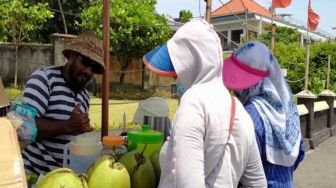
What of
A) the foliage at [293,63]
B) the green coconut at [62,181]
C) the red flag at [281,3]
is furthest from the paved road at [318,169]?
the foliage at [293,63]

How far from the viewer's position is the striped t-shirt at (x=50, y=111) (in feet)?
6.76

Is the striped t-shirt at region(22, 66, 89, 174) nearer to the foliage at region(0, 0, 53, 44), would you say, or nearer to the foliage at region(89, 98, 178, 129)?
the foliage at region(89, 98, 178, 129)

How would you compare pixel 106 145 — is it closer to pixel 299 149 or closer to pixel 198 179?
pixel 198 179

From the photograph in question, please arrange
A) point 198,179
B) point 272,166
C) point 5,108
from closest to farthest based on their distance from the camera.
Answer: point 198,179 < point 5,108 < point 272,166

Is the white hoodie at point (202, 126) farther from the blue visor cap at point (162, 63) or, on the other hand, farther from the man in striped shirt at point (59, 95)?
the man in striped shirt at point (59, 95)

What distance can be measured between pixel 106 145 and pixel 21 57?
1197 centimetres

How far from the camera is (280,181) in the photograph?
191 centimetres

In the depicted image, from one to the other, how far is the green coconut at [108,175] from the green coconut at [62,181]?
6cm

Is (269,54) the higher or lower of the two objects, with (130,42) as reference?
lower

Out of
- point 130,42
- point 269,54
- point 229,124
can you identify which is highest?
point 130,42

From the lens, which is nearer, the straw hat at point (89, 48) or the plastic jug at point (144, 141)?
the plastic jug at point (144, 141)

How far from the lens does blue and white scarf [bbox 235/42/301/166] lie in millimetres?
1836

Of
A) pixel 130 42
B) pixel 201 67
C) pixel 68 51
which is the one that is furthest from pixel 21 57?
pixel 201 67

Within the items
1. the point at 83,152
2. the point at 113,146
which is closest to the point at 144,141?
the point at 113,146
